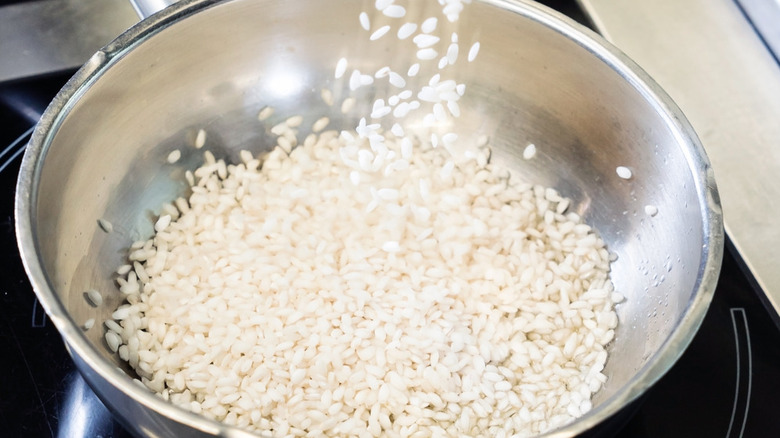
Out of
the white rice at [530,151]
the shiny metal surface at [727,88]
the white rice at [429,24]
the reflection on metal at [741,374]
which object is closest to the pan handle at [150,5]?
the white rice at [429,24]

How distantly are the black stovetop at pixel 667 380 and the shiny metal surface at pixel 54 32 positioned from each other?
29 centimetres

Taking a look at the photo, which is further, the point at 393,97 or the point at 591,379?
the point at 393,97

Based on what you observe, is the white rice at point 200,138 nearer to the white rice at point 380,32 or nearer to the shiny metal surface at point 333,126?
the shiny metal surface at point 333,126

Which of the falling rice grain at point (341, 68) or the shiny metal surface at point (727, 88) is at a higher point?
the falling rice grain at point (341, 68)

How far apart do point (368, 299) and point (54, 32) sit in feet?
2.49

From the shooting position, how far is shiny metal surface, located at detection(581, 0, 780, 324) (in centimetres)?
130

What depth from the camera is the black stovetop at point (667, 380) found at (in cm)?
105

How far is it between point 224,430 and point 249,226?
22.5 inches

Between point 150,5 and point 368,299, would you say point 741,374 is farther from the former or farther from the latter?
point 150,5

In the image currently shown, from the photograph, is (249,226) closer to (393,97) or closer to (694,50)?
(393,97)

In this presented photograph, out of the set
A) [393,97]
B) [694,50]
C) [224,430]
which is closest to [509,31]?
[393,97]

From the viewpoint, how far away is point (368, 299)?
1161 mm

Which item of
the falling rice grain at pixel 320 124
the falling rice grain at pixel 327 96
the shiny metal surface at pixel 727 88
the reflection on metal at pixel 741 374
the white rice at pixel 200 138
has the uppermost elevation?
the white rice at pixel 200 138

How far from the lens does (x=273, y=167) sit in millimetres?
1349
